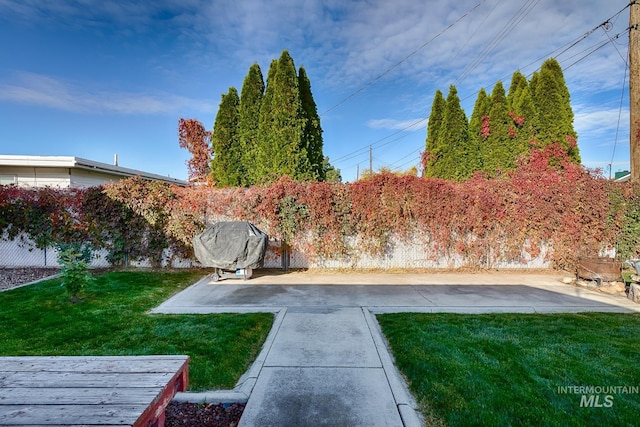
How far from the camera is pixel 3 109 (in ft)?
35.5

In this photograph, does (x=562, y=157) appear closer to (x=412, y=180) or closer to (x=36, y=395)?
(x=412, y=180)

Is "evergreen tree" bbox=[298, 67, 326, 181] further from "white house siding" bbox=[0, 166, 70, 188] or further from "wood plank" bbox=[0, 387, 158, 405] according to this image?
"wood plank" bbox=[0, 387, 158, 405]

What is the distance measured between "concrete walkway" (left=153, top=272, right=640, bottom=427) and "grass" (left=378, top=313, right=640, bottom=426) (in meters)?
0.29

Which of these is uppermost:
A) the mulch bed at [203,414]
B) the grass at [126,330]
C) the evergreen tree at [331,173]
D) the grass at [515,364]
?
the evergreen tree at [331,173]

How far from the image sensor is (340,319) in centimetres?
472

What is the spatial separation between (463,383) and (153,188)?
333 inches

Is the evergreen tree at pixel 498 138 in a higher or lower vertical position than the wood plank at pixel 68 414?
higher

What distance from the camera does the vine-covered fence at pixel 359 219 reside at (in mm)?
8148

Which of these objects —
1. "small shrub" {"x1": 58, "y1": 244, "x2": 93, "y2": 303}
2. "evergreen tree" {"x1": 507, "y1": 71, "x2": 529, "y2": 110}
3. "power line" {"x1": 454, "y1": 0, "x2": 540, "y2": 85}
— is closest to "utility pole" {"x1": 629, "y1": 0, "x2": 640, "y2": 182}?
"power line" {"x1": 454, "y1": 0, "x2": 540, "y2": 85}

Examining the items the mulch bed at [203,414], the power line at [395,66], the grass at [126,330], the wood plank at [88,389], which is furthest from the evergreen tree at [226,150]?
the wood plank at [88,389]

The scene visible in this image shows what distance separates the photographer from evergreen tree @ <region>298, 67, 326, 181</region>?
12004mm

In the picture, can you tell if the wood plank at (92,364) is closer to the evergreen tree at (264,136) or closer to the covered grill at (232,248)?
the covered grill at (232,248)

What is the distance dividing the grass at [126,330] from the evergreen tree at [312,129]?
7.59m

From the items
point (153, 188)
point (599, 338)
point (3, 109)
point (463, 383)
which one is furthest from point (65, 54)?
point (599, 338)
